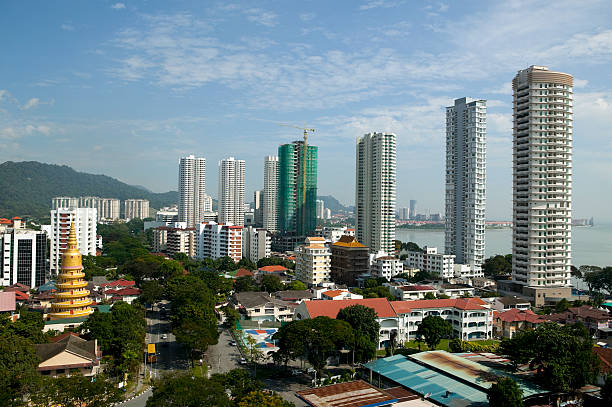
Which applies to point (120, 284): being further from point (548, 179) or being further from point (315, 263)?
point (548, 179)

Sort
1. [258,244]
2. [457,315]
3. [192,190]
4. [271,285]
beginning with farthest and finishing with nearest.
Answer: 1. [192,190]
2. [258,244]
3. [271,285]
4. [457,315]

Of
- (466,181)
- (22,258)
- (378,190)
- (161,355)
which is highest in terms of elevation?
(466,181)

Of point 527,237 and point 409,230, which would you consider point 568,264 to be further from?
point 409,230

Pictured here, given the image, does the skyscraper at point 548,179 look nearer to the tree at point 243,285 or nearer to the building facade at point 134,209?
the tree at point 243,285

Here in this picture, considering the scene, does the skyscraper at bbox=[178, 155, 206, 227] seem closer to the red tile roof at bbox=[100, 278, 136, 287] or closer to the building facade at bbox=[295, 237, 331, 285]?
the building facade at bbox=[295, 237, 331, 285]

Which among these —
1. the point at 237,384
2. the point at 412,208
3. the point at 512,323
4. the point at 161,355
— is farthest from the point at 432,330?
the point at 412,208

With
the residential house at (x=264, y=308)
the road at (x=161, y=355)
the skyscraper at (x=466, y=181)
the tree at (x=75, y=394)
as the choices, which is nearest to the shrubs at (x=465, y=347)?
the residential house at (x=264, y=308)
